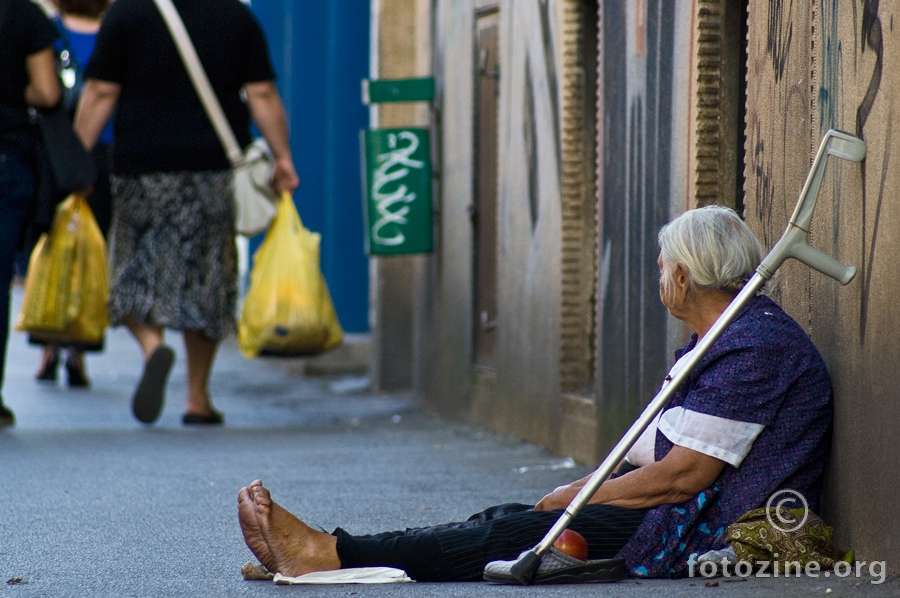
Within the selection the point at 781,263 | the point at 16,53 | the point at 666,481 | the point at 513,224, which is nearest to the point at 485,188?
the point at 513,224

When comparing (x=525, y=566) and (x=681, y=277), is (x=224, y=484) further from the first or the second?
(x=681, y=277)

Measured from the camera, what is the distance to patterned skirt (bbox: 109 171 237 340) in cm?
807

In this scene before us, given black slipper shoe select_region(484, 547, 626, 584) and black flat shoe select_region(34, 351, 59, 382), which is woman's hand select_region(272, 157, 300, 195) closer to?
black flat shoe select_region(34, 351, 59, 382)

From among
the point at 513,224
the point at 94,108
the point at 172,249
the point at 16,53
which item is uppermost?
the point at 16,53

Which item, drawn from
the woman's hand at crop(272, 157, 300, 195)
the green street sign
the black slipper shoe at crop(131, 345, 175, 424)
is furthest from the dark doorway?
the black slipper shoe at crop(131, 345, 175, 424)

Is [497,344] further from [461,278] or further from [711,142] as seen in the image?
[711,142]

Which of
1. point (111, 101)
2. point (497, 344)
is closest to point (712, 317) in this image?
point (497, 344)

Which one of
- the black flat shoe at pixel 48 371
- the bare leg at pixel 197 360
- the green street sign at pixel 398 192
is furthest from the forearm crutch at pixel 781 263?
the black flat shoe at pixel 48 371

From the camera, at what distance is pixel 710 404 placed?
3.79m

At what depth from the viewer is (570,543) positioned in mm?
3844

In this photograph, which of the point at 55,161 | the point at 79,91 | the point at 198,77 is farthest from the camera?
the point at 79,91

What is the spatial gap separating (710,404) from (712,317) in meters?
0.30

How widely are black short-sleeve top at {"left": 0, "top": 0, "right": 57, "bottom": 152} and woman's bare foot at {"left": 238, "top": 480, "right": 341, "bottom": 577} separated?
14.5 ft

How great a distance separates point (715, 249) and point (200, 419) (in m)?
4.98
